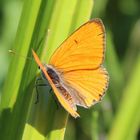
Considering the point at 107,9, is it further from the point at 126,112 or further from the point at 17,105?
the point at 17,105

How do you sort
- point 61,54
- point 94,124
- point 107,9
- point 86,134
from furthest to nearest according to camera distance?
point 107,9, point 86,134, point 94,124, point 61,54

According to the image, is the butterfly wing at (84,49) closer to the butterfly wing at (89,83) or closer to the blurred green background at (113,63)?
the butterfly wing at (89,83)

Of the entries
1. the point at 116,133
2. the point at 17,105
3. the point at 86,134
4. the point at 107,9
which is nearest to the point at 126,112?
the point at 116,133

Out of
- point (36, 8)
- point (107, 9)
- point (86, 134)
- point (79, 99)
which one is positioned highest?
point (107, 9)

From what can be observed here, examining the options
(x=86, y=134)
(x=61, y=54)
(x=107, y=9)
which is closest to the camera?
(x=61, y=54)

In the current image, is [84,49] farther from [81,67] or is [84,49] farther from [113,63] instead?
[113,63]

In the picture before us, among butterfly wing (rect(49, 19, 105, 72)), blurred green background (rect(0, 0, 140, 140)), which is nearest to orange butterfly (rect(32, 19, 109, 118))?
butterfly wing (rect(49, 19, 105, 72))

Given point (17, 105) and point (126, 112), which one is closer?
point (17, 105)

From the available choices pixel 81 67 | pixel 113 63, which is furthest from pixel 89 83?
pixel 113 63
